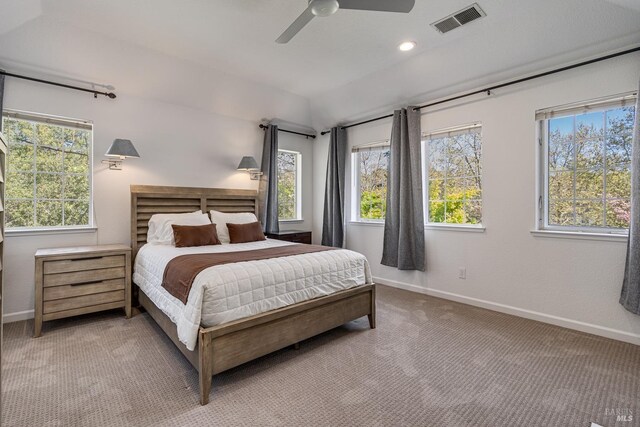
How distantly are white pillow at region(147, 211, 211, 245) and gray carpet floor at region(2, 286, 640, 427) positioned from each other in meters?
0.94

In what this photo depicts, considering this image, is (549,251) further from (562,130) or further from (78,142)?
(78,142)

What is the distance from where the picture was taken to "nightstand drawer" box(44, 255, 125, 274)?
2811 mm

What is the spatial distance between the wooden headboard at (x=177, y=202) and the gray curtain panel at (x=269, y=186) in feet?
0.42

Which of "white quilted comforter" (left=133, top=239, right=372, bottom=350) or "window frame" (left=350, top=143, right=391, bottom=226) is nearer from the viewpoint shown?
"white quilted comforter" (left=133, top=239, right=372, bottom=350)

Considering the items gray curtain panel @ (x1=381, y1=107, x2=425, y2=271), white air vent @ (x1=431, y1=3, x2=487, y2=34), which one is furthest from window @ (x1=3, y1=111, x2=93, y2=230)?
white air vent @ (x1=431, y1=3, x2=487, y2=34)

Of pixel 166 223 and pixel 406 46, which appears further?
pixel 166 223

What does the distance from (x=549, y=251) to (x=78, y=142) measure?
5099 millimetres

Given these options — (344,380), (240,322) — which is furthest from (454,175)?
(240,322)

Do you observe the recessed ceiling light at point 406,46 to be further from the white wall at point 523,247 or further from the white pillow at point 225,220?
the white pillow at point 225,220

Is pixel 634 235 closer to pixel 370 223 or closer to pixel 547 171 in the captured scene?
pixel 547 171

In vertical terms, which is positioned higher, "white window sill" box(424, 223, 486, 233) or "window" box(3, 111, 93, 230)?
"window" box(3, 111, 93, 230)

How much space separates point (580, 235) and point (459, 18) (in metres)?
2.26

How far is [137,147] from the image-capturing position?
148 inches

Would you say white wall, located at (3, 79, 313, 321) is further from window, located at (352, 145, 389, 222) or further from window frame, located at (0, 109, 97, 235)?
window, located at (352, 145, 389, 222)
